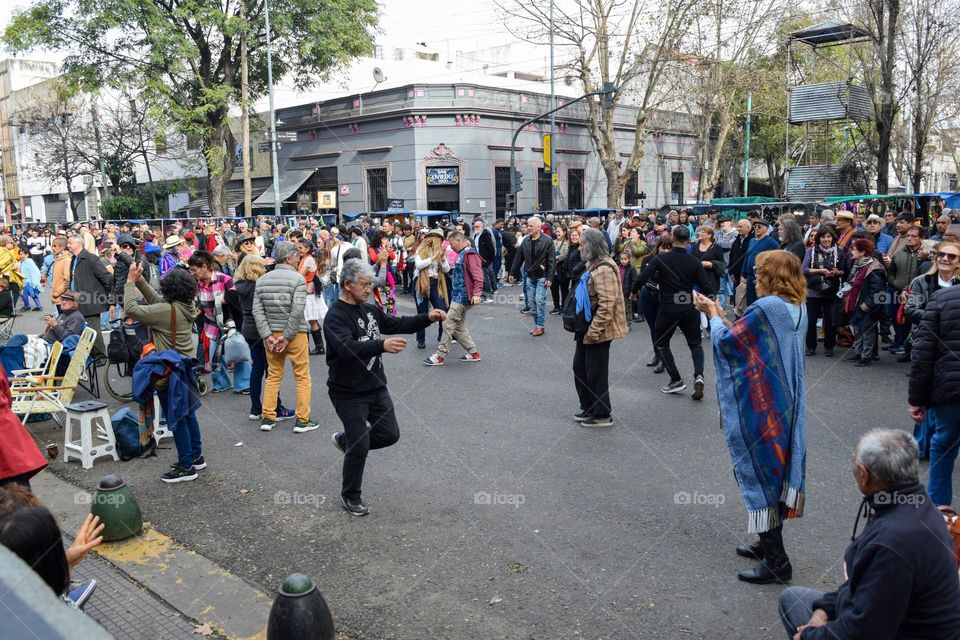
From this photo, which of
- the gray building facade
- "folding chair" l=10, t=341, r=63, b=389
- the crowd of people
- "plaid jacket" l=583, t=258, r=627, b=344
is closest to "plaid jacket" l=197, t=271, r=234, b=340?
the crowd of people

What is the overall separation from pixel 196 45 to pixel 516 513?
30126 mm

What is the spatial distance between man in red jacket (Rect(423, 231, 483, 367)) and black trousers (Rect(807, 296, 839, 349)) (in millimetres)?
4478

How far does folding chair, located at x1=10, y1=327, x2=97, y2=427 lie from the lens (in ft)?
23.2

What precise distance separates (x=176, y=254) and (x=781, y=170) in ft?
148

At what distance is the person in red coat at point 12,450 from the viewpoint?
3.99 m

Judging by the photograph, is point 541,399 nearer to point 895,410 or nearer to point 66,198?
point 895,410

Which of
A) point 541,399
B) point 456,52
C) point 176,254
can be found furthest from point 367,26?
point 541,399

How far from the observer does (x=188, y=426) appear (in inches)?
239

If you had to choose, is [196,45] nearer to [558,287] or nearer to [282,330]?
[558,287]

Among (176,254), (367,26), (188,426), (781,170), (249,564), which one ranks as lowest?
(249,564)

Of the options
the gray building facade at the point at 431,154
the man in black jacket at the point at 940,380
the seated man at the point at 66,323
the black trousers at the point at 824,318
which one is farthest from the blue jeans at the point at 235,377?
the gray building facade at the point at 431,154

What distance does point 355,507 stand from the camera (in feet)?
17.2

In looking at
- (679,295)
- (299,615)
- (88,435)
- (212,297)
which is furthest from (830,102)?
(299,615)

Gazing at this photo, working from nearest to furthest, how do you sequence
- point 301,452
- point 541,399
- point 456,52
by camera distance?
point 301,452
point 541,399
point 456,52
